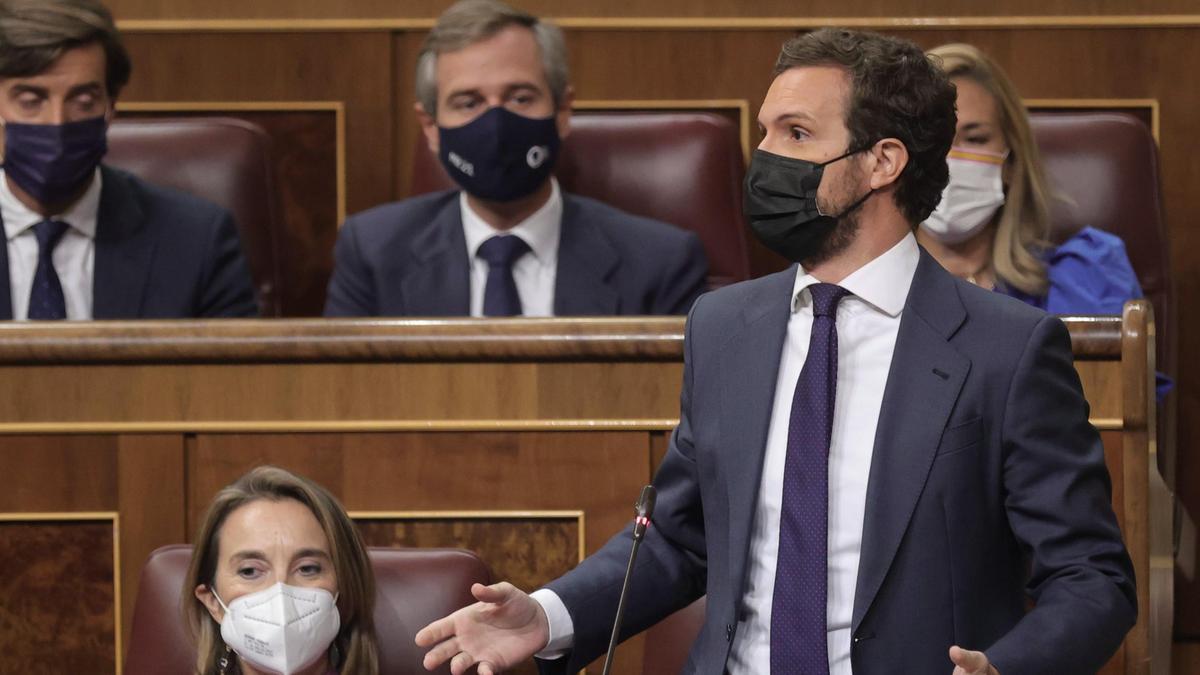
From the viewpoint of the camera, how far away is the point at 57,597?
Answer: 138 cm

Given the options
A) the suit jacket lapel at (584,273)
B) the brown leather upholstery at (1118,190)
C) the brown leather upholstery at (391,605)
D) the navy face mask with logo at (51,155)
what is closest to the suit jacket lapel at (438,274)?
the suit jacket lapel at (584,273)

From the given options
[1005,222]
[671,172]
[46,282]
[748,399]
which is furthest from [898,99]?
[46,282]

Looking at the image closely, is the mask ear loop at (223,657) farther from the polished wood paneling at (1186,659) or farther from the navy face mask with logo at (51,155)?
the polished wood paneling at (1186,659)

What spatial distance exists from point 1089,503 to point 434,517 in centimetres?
57

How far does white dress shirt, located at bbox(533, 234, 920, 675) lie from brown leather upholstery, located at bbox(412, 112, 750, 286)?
868 mm

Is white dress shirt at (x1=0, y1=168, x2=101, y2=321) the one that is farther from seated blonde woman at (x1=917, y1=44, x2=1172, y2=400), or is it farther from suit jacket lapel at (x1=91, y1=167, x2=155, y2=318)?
seated blonde woman at (x1=917, y1=44, x2=1172, y2=400)

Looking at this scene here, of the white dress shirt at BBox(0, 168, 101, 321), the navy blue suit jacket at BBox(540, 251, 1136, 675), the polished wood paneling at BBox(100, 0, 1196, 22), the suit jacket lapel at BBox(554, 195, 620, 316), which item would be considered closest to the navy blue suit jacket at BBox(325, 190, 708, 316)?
the suit jacket lapel at BBox(554, 195, 620, 316)

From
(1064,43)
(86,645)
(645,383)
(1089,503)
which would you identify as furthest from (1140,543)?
(1064,43)

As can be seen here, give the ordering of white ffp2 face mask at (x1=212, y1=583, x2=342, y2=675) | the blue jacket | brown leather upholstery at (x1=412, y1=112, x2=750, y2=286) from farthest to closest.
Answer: brown leather upholstery at (x1=412, y1=112, x2=750, y2=286)
the blue jacket
white ffp2 face mask at (x1=212, y1=583, x2=342, y2=675)

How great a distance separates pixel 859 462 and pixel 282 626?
44 centimetres

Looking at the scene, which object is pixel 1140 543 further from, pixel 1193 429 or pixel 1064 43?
pixel 1064 43

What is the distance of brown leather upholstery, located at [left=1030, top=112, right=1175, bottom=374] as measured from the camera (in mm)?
1896

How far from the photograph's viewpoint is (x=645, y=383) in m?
1.37

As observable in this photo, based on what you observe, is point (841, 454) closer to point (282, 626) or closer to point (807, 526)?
point (807, 526)
